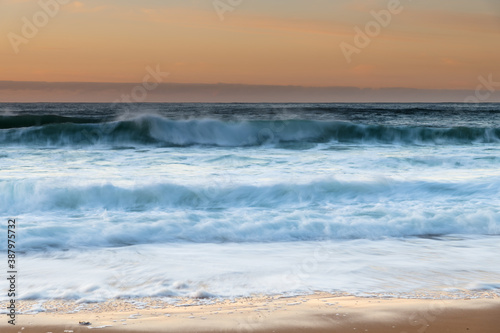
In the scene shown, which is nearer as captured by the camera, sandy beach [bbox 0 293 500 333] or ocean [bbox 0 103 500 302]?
sandy beach [bbox 0 293 500 333]

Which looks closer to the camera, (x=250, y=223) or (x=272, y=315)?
(x=272, y=315)

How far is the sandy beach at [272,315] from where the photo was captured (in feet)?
11.1

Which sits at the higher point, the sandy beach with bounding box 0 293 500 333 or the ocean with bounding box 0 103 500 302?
the ocean with bounding box 0 103 500 302

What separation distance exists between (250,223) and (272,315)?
10.4 ft

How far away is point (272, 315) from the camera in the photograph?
11.9 feet

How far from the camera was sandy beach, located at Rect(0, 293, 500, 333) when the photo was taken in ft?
11.1

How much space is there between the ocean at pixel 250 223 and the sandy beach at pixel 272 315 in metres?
0.22

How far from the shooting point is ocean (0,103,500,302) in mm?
4465

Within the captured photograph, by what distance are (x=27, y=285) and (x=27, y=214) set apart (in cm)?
317

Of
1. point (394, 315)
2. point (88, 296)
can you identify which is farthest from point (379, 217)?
point (88, 296)

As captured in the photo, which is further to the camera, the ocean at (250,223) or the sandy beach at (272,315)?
the ocean at (250,223)

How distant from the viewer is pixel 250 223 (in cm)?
677

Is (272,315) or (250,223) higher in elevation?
(250,223)

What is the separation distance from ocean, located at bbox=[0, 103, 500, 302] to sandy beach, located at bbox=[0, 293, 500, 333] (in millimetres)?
220
